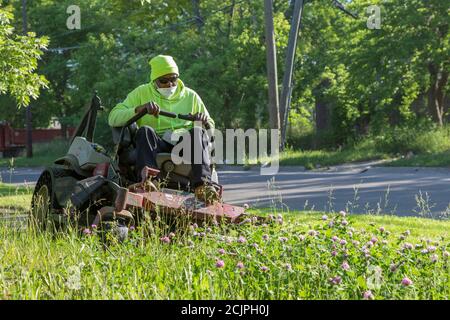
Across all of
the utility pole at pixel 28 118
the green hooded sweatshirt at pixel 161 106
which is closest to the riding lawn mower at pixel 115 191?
the green hooded sweatshirt at pixel 161 106

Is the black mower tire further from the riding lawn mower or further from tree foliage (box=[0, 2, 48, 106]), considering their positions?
tree foliage (box=[0, 2, 48, 106])

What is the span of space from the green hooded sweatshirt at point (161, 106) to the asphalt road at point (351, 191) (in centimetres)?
259

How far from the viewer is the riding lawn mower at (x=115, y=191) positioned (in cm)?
642

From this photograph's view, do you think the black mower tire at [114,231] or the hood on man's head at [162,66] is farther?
the hood on man's head at [162,66]

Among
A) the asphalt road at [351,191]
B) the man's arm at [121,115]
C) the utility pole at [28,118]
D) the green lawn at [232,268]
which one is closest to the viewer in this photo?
the green lawn at [232,268]

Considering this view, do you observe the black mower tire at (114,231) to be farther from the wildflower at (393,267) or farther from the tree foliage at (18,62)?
the tree foliage at (18,62)

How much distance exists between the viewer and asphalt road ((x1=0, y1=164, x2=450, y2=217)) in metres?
11.5

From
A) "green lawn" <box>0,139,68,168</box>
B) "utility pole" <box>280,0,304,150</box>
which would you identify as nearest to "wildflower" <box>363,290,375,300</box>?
"utility pole" <box>280,0,304,150</box>

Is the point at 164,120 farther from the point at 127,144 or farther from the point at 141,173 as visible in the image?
the point at 141,173

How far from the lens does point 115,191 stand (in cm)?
656

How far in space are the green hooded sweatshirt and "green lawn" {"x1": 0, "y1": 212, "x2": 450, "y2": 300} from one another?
1271 mm

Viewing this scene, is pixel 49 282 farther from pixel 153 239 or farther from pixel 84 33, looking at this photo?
pixel 84 33

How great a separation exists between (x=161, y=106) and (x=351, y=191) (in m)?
7.23
